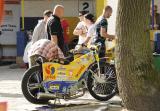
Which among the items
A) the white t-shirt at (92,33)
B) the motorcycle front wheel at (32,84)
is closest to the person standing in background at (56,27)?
the motorcycle front wheel at (32,84)

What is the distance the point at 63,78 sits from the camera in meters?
10.3

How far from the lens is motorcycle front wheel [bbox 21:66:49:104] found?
10.2 metres

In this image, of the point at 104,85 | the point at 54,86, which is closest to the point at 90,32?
the point at 104,85

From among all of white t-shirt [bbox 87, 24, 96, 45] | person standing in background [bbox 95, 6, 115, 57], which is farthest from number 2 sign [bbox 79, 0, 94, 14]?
person standing in background [bbox 95, 6, 115, 57]

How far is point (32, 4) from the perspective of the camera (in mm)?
18703

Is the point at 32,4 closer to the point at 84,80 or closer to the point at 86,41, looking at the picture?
the point at 86,41

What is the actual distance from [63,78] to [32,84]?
0.61m

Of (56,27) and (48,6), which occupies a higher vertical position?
(48,6)

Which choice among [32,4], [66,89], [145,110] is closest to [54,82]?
[66,89]

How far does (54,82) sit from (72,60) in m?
0.65

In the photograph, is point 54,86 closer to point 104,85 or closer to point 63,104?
point 63,104

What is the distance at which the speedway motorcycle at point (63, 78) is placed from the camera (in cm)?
1020

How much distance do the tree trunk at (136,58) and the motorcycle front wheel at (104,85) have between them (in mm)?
1979

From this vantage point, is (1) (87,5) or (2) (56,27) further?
(1) (87,5)
